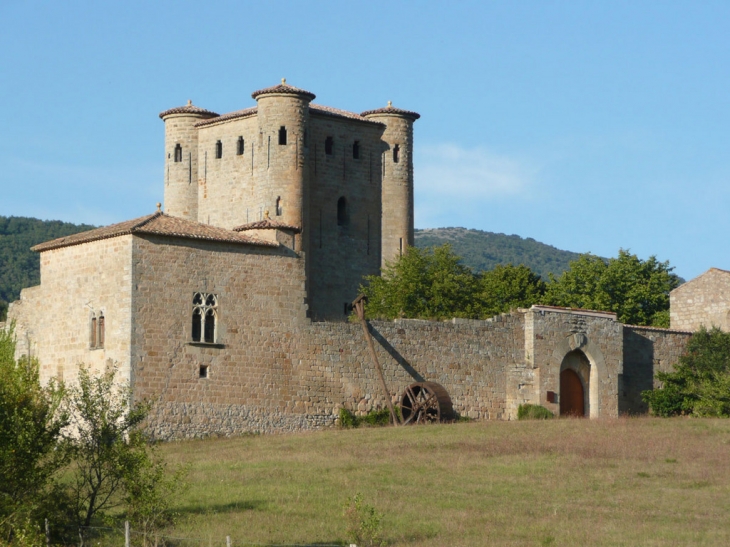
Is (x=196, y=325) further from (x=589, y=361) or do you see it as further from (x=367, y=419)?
(x=589, y=361)

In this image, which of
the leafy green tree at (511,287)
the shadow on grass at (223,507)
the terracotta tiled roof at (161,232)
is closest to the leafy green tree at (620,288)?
the leafy green tree at (511,287)

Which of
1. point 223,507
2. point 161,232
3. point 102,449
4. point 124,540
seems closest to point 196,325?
point 161,232

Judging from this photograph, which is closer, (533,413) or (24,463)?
(24,463)

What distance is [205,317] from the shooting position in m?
38.1

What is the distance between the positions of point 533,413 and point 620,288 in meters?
17.8

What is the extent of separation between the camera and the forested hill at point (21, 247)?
113375 mm

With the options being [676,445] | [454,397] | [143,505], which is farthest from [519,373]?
[143,505]

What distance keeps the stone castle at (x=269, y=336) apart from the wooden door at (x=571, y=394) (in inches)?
2.1

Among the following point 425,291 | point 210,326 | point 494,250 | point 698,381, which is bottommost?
point 698,381

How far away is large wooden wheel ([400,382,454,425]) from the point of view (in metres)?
40.1

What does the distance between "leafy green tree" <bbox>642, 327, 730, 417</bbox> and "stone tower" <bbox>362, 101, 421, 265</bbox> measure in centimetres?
1443

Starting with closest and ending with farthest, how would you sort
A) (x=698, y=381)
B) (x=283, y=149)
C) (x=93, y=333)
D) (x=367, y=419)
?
1. (x=93, y=333)
2. (x=367, y=419)
3. (x=698, y=381)
4. (x=283, y=149)

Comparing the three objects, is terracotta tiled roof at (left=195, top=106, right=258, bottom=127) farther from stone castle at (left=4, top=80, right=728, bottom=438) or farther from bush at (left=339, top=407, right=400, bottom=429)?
bush at (left=339, top=407, right=400, bottom=429)

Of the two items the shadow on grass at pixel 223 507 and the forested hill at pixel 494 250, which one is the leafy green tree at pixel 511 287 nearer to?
the shadow on grass at pixel 223 507
